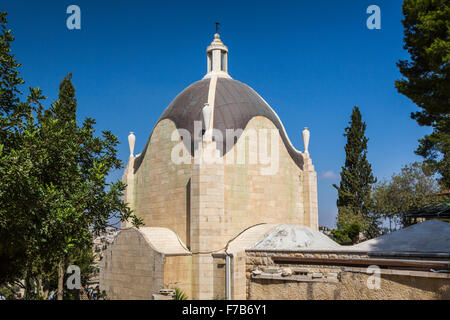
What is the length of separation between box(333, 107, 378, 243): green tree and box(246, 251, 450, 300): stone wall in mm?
17067

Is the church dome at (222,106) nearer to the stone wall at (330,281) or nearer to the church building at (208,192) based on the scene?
the church building at (208,192)

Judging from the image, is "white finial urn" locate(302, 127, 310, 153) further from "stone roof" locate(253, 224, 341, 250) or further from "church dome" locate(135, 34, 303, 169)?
"stone roof" locate(253, 224, 341, 250)

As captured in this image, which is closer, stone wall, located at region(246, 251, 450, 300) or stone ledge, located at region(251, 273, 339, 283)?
stone wall, located at region(246, 251, 450, 300)

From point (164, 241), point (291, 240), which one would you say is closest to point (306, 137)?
point (291, 240)

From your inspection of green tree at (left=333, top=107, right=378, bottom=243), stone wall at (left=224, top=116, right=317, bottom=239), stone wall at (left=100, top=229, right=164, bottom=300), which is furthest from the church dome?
green tree at (left=333, top=107, right=378, bottom=243)

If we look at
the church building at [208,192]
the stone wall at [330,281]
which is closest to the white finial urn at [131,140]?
the church building at [208,192]

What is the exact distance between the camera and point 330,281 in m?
11.5

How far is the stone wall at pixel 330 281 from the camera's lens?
9.92 metres

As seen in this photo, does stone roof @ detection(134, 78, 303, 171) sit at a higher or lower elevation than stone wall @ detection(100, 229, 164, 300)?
higher

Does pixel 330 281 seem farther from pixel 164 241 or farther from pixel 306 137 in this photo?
pixel 306 137

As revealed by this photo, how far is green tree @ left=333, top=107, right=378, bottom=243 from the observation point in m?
30.5

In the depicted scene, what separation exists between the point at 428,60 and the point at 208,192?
30.1 ft

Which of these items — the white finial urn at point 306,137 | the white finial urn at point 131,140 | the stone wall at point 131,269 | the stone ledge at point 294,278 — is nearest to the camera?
the stone ledge at point 294,278

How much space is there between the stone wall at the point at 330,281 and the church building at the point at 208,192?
86 cm
